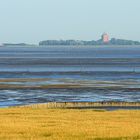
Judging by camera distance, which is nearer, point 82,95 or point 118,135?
point 118,135

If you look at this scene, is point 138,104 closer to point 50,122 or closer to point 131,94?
point 131,94

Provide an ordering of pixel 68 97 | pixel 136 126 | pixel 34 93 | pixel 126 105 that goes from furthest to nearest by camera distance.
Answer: pixel 34 93 → pixel 68 97 → pixel 126 105 → pixel 136 126

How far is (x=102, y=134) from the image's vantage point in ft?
85.5

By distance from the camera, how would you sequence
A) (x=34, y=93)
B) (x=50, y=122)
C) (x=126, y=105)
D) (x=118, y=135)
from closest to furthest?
(x=118, y=135)
(x=50, y=122)
(x=126, y=105)
(x=34, y=93)

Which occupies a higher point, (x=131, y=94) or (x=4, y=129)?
(x=4, y=129)

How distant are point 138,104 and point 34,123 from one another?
27114 mm

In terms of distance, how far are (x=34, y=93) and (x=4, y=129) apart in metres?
47.6

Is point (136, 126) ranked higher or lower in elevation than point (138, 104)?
higher

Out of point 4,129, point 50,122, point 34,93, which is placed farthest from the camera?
point 34,93

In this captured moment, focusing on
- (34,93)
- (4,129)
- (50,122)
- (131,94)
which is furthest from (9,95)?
(4,129)

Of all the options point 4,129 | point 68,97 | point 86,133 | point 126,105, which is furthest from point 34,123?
point 68,97

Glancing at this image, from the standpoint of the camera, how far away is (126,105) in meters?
56.7

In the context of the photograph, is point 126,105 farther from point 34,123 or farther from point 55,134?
point 55,134

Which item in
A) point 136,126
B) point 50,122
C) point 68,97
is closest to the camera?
point 136,126
